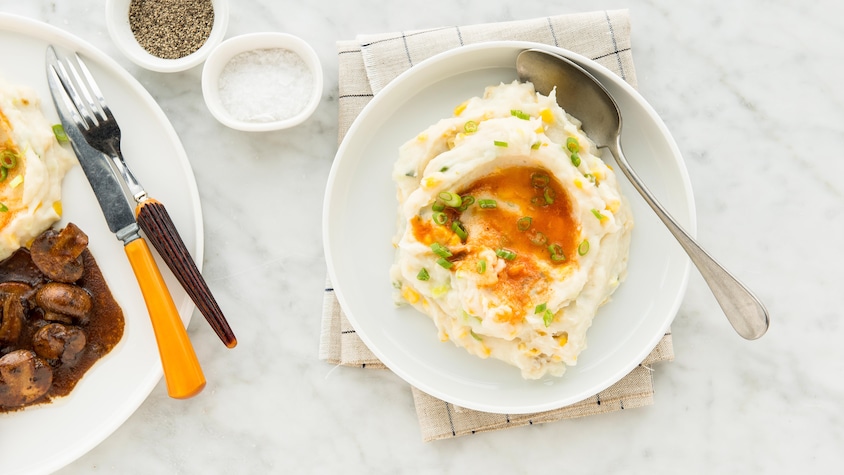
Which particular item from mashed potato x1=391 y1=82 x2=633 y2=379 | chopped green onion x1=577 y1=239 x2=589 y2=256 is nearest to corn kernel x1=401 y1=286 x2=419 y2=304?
mashed potato x1=391 y1=82 x2=633 y2=379

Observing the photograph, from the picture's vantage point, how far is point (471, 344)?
12.0 feet

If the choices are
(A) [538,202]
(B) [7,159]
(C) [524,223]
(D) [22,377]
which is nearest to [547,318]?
(C) [524,223]

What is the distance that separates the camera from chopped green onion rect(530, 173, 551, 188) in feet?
11.7

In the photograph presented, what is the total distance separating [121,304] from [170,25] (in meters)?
1.76

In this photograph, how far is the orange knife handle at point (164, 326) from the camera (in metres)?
3.82

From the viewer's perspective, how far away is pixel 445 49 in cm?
399

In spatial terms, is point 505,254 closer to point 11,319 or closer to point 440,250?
point 440,250

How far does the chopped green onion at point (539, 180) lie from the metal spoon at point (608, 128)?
42 centimetres

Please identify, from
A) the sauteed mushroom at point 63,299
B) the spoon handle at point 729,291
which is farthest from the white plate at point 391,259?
the sauteed mushroom at point 63,299

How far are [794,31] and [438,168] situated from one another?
2.64 metres

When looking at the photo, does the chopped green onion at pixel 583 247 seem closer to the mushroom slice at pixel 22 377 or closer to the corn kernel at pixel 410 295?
the corn kernel at pixel 410 295

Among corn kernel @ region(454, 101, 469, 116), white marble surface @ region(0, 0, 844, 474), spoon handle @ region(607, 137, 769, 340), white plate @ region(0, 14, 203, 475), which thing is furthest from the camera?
white marble surface @ region(0, 0, 844, 474)

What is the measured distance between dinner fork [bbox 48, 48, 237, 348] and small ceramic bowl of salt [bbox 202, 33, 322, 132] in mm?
657

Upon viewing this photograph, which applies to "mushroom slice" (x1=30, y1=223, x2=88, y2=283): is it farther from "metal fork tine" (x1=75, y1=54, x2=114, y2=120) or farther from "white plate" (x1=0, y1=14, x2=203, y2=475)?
"metal fork tine" (x1=75, y1=54, x2=114, y2=120)
